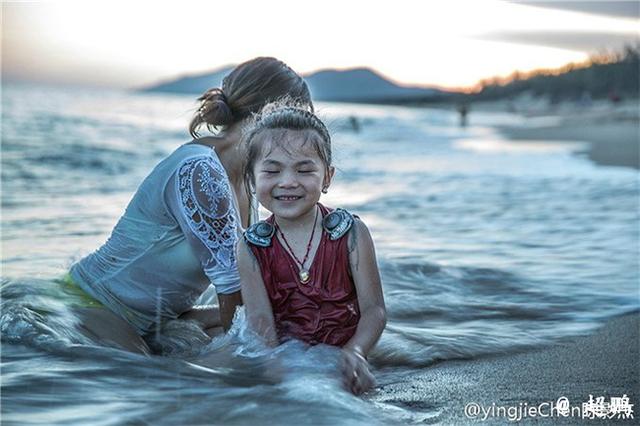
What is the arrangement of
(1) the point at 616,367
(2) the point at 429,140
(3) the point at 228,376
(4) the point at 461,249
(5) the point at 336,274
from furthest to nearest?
1. (2) the point at 429,140
2. (4) the point at 461,249
3. (1) the point at 616,367
4. (5) the point at 336,274
5. (3) the point at 228,376

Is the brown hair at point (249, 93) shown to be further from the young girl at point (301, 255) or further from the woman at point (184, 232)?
the young girl at point (301, 255)

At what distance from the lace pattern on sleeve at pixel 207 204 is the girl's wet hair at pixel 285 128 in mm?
155

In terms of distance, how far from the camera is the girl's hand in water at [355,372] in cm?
310

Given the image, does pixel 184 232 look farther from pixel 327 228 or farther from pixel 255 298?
pixel 327 228

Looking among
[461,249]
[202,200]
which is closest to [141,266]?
[202,200]

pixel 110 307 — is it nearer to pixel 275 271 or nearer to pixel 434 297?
pixel 275 271

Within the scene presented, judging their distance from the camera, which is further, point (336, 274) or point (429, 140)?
point (429, 140)

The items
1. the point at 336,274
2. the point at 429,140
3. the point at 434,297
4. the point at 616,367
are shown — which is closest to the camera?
the point at 336,274

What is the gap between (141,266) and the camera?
3744 millimetres

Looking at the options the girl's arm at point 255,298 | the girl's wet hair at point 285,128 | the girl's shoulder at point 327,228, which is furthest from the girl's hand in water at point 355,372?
the girl's wet hair at point 285,128

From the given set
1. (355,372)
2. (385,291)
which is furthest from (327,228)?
(385,291)

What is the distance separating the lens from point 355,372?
3117 millimetres

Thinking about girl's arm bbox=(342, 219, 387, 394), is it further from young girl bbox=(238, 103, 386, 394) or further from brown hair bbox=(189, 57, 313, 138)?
brown hair bbox=(189, 57, 313, 138)

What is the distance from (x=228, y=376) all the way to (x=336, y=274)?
1.96ft
